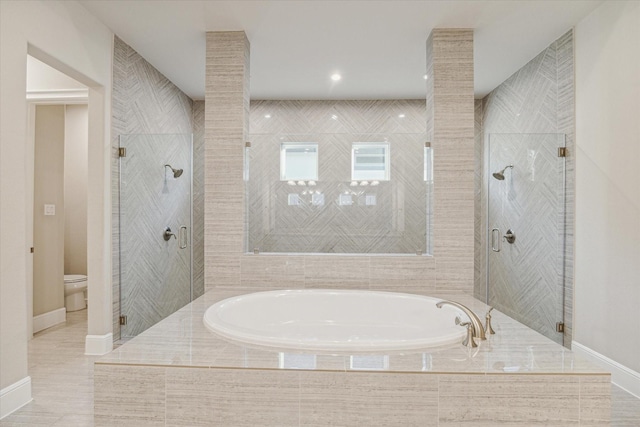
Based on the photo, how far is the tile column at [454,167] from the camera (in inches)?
117

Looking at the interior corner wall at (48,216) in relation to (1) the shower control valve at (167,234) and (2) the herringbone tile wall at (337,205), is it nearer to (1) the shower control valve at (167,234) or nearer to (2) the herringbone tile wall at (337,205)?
(1) the shower control valve at (167,234)

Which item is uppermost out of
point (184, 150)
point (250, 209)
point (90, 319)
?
point (184, 150)

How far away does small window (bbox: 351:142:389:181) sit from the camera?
3188 mm

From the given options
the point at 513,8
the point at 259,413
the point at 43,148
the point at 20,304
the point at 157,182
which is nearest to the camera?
the point at 259,413

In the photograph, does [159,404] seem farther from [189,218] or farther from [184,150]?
[184,150]

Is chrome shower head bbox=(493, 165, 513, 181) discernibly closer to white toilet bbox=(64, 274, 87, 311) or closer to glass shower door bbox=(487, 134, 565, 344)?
glass shower door bbox=(487, 134, 565, 344)

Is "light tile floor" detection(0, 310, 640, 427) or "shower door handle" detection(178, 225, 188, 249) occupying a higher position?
"shower door handle" detection(178, 225, 188, 249)

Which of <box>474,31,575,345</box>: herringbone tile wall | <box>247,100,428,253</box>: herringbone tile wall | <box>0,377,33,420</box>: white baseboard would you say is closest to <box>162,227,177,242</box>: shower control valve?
<box>247,100,428,253</box>: herringbone tile wall

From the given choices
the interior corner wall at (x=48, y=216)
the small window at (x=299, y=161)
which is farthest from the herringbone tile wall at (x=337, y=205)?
the interior corner wall at (x=48, y=216)

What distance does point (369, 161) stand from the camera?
10.6 ft

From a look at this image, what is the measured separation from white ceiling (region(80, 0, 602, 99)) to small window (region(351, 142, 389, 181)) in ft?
2.89

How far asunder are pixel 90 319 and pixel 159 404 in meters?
2.01

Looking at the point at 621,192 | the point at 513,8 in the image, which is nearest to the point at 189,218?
the point at 513,8

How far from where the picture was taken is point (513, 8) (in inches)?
108
